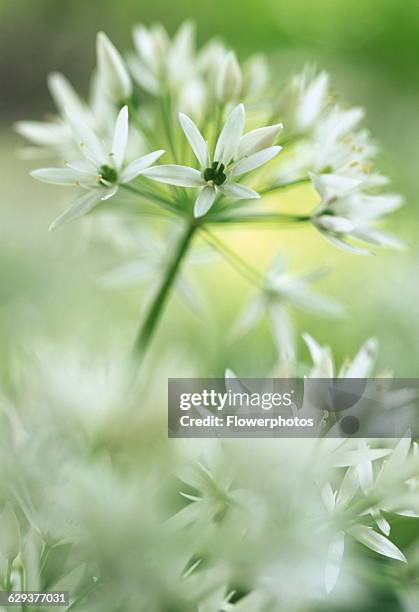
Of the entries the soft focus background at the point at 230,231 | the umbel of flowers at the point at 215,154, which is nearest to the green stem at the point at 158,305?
the umbel of flowers at the point at 215,154

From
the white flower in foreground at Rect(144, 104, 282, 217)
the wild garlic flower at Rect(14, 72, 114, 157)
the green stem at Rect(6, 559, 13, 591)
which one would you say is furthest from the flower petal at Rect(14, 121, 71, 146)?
the green stem at Rect(6, 559, 13, 591)

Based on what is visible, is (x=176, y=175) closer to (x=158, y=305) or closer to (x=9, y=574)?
(x=158, y=305)

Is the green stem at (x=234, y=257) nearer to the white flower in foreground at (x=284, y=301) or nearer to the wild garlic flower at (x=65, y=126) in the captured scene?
the white flower in foreground at (x=284, y=301)

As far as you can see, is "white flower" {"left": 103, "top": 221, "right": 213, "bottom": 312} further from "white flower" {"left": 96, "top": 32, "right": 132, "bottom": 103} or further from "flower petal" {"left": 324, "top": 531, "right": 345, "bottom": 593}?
"flower petal" {"left": 324, "top": 531, "right": 345, "bottom": 593}

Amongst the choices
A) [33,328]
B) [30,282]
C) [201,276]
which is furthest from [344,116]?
[201,276]

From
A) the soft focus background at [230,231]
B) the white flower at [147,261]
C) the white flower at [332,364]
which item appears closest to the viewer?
the white flower at [332,364]

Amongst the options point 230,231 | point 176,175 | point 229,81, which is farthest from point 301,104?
point 230,231

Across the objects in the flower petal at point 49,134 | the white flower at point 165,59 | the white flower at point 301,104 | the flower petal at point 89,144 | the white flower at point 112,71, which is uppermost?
the white flower at point 165,59
